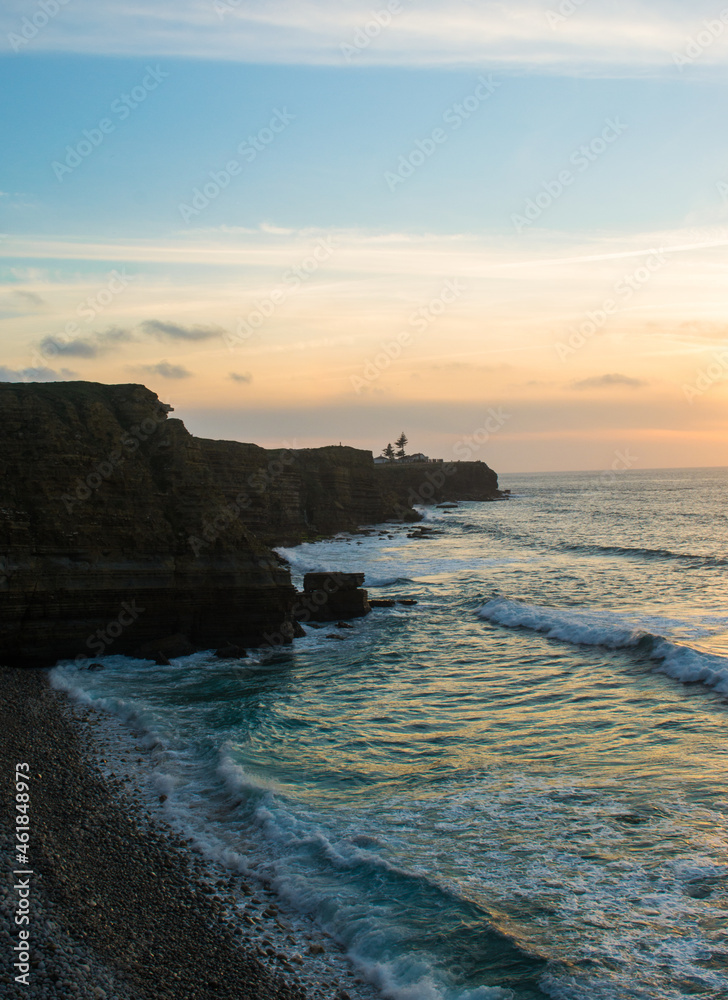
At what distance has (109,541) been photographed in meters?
23.3

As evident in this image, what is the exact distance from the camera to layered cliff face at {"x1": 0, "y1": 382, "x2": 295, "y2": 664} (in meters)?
21.8

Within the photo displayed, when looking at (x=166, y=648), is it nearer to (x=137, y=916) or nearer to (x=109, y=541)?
(x=109, y=541)

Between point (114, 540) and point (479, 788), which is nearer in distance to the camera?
point (479, 788)

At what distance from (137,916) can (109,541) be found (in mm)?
15154

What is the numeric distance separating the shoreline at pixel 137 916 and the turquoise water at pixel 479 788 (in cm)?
53

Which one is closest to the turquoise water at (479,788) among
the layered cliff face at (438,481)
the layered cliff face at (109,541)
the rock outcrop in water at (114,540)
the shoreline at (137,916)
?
the shoreline at (137,916)

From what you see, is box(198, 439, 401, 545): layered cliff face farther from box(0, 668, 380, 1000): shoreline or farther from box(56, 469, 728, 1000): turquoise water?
box(0, 668, 380, 1000): shoreline

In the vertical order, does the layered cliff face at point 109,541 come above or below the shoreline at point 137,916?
above

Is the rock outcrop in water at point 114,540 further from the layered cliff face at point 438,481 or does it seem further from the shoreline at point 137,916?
the layered cliff face at point 438,481

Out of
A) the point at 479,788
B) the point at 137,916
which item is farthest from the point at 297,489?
the point at 137,916

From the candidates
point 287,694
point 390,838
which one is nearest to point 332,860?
point 390,838

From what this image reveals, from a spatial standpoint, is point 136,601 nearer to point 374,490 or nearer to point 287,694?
point 287,694

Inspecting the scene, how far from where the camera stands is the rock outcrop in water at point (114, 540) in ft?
71.7

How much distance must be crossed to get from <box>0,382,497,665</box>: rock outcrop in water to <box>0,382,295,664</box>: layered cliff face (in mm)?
37
